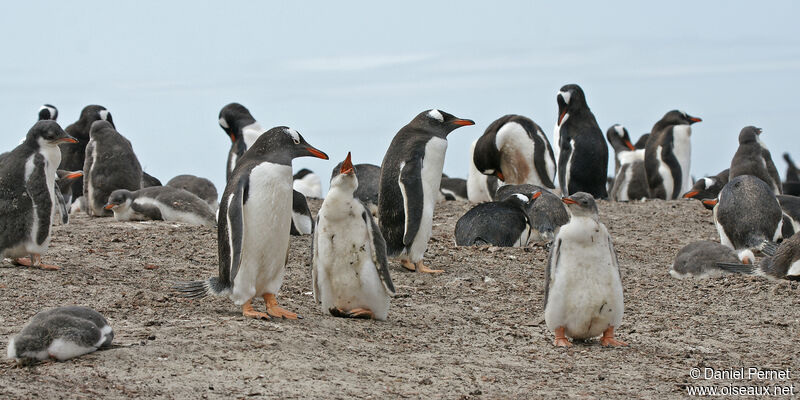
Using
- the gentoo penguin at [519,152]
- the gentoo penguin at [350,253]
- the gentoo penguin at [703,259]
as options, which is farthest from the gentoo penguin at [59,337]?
the gentoo penguin at [519,152]

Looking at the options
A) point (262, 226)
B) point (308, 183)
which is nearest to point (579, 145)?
point (308, 183)

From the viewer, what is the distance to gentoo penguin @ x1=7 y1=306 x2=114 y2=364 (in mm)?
4852

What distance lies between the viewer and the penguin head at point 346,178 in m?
6.32

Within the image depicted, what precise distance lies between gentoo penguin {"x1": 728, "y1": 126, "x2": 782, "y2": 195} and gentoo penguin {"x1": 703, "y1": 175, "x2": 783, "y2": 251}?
9.54 ft

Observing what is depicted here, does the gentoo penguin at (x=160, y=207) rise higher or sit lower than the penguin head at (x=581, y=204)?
lower

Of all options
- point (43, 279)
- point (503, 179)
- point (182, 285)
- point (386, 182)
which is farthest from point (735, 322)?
point (503, 179)

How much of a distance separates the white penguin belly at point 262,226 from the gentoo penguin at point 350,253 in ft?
1.04

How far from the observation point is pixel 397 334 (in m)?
6.23

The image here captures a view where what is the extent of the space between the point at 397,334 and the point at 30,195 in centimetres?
323

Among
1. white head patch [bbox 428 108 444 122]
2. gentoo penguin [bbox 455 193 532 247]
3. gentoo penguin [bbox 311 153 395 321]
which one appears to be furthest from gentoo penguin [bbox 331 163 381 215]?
gentoo penguin [bbox 311 153 395 321]

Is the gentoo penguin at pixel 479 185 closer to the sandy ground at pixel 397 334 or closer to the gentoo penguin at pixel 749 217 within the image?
the gentoo penguin at pixel 749 217

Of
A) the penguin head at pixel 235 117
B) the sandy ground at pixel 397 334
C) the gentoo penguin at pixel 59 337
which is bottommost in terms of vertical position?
the sandy ground at pixel 397 334

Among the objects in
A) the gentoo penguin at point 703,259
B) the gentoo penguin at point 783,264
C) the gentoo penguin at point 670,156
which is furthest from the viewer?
the gentoo penguin at point 670,156

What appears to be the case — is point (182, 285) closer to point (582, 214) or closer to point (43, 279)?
point (43, 279)
